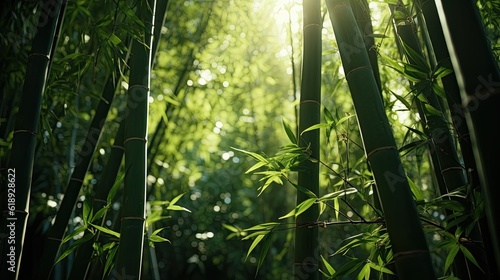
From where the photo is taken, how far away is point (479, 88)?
90cm

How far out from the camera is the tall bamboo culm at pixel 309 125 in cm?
141

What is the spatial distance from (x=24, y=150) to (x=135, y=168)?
0.41m

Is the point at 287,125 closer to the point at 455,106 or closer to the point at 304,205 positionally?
the point at 304,205

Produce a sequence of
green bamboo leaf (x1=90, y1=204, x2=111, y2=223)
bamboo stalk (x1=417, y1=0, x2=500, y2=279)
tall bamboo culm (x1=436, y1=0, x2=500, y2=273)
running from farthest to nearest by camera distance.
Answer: green bamboo leaf (x1=90, y1=204, x2=111, y2=223) → bamboo stalk (x1=417, y1=0, x2=500, y2=279) → tall bamboo culm (x1=436, y1=0, x2=500, y2=273)

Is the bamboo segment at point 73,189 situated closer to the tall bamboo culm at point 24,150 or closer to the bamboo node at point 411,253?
the tall bamboo culm at point 24,150

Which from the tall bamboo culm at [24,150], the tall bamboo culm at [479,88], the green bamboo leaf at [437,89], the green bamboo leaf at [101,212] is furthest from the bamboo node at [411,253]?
the tall bamboo culm at [24,150]

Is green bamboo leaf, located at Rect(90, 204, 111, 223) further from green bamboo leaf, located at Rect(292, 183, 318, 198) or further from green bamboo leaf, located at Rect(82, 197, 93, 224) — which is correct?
green bamboo leaf, located at Rect(292, 183, 318, 198)

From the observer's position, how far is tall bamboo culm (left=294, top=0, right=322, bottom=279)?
1.41 m

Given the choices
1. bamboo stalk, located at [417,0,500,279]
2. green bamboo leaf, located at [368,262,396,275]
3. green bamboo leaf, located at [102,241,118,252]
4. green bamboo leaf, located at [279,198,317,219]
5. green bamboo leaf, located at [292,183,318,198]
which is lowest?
green bamboo leaf, located at [368,262,396,275]

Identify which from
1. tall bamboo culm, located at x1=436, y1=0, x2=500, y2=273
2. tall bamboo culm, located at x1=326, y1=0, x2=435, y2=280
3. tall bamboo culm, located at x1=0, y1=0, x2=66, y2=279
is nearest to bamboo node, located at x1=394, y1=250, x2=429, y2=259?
tall bamboo culm, located at x1=326, y1=0, x2=435, y2=280

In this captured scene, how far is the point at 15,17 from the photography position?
2.40 meters

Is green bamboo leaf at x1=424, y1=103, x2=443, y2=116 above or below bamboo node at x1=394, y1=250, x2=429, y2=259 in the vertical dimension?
above

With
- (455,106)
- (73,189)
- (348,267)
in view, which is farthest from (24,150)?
(455,106)

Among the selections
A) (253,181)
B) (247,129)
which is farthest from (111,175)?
(253,181)
